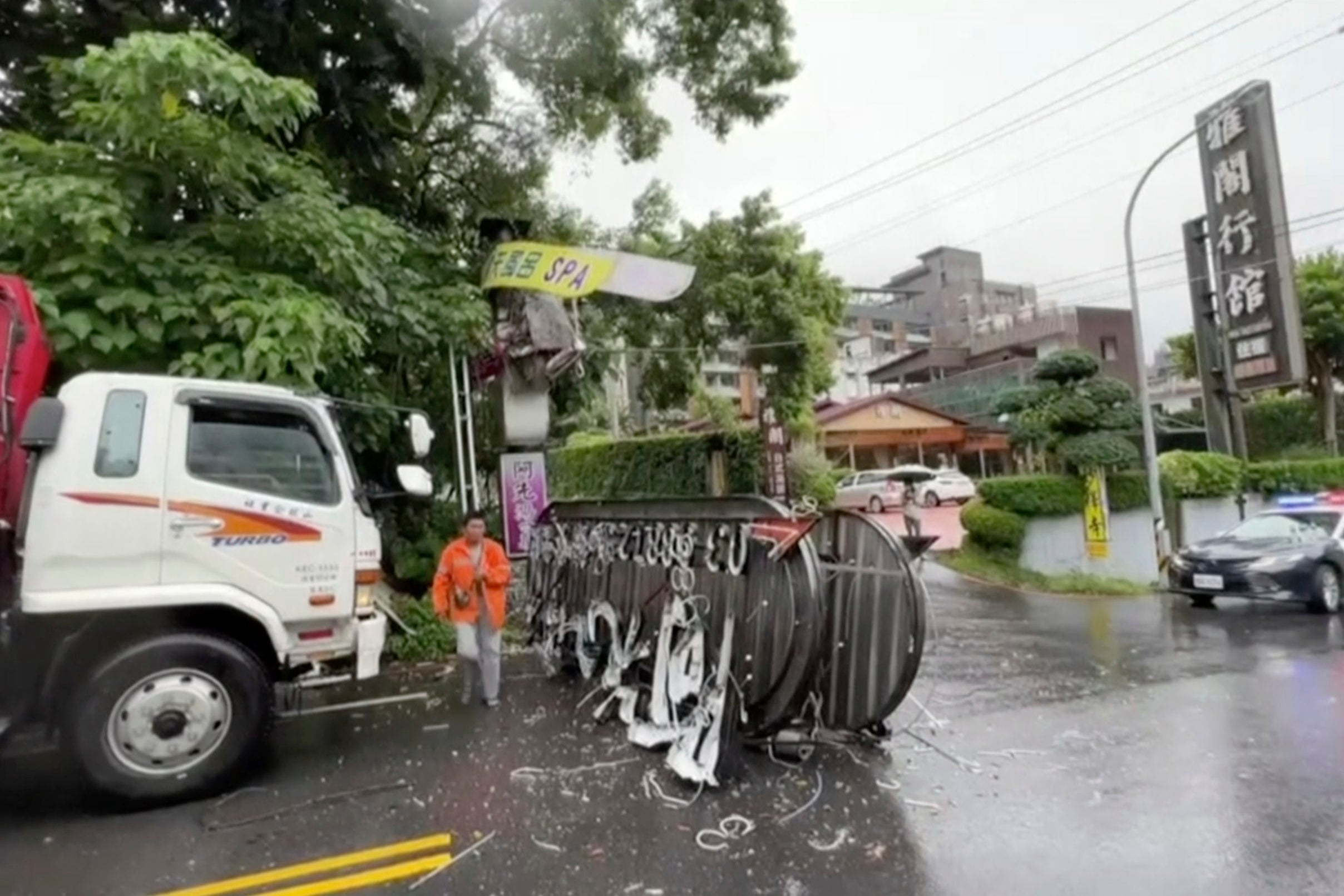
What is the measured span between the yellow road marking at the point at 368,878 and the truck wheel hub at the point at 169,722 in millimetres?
1376

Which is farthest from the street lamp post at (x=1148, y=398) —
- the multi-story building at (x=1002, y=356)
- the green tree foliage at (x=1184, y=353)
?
the multi-story building at (x=1002, y=356)

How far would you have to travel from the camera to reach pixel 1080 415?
13648mm

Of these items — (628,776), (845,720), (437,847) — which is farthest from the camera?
(845,720)

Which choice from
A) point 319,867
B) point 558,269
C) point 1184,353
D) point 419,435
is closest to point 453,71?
point 558,269

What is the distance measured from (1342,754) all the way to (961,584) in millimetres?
9091

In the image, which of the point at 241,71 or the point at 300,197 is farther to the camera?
the point at 300,197

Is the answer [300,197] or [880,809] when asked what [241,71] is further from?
[880,809]

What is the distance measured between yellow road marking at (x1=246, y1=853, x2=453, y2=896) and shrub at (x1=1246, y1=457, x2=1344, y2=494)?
16.6 m

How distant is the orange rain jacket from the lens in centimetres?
601

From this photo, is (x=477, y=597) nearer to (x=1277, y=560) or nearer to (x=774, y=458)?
(x=1277, y=560)

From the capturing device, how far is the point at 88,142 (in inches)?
235

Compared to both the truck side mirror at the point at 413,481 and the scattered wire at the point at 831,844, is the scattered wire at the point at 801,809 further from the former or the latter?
A: the truck side mirror at the point at 413,481

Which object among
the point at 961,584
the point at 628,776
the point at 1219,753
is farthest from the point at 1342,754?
the point at 961,584

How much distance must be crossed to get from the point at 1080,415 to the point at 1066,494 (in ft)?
4.80
